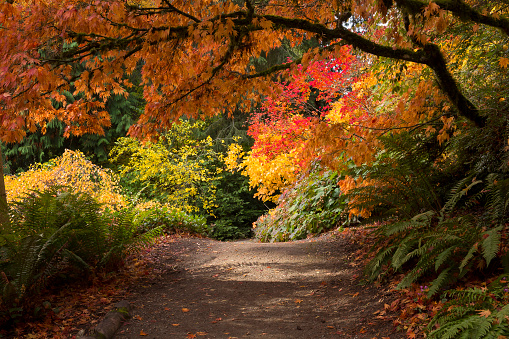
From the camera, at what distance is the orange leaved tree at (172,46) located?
3771 mm

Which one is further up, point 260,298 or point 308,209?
point 308,209

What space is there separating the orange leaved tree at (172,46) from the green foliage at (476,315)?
80.6 inches

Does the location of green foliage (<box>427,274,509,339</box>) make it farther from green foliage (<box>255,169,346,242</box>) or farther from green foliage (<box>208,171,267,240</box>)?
green foliage (<box>208,171,267,240</box>)

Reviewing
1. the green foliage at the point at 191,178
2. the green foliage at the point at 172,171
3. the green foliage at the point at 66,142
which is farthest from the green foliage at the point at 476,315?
the green foliage at the point at 66,142

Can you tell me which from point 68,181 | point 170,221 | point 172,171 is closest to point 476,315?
point 170,221

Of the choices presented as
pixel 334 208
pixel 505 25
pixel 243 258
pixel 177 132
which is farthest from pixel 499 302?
pixel 177 132

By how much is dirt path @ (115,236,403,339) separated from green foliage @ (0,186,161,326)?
657 millimetres

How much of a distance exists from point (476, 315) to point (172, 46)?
13.2ft

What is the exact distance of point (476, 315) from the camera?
97.7 inches

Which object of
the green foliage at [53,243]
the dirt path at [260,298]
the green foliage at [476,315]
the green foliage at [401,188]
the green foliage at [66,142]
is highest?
the green foliage at [66,142]

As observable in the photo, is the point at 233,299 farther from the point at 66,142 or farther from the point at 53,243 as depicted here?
the point at 66,142

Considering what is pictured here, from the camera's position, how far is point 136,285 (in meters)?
4.83

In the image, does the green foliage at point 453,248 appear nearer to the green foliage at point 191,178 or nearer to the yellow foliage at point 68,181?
the yellow foliage at point 68,181

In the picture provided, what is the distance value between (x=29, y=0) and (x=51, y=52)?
2.07 metres
